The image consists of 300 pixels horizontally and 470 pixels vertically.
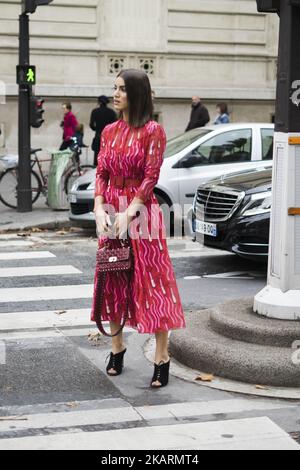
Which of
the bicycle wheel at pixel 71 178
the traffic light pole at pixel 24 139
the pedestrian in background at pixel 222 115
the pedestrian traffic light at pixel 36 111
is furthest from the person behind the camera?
the pedestrian in background at pixel 222 115

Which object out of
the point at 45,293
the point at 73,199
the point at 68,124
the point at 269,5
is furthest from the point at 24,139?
the point at 269,5

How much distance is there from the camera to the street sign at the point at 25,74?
14.4 meters

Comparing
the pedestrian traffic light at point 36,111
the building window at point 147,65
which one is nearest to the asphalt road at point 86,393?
the pedestrian traffic light at point 36,111

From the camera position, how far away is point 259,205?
9695 millimetres

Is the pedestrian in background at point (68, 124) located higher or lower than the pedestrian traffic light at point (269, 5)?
lower

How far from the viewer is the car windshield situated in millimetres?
13172

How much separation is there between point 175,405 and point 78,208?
7356mm

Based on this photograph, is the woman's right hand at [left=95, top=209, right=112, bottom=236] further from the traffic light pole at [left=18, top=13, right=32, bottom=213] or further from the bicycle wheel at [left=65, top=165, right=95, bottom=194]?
the bicycle wheel at [left=65, top=165, right=95, bottom=194]

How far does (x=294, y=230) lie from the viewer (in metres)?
6.29

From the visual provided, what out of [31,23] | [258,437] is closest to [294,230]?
[258,437]

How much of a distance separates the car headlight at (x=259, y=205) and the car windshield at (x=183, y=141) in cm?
350

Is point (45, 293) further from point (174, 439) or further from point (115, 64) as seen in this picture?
point (115, 64)

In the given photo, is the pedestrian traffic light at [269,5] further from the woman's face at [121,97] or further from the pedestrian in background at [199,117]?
the pedestrian in background at [199,117]

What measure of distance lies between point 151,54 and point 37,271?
13.8 meters
